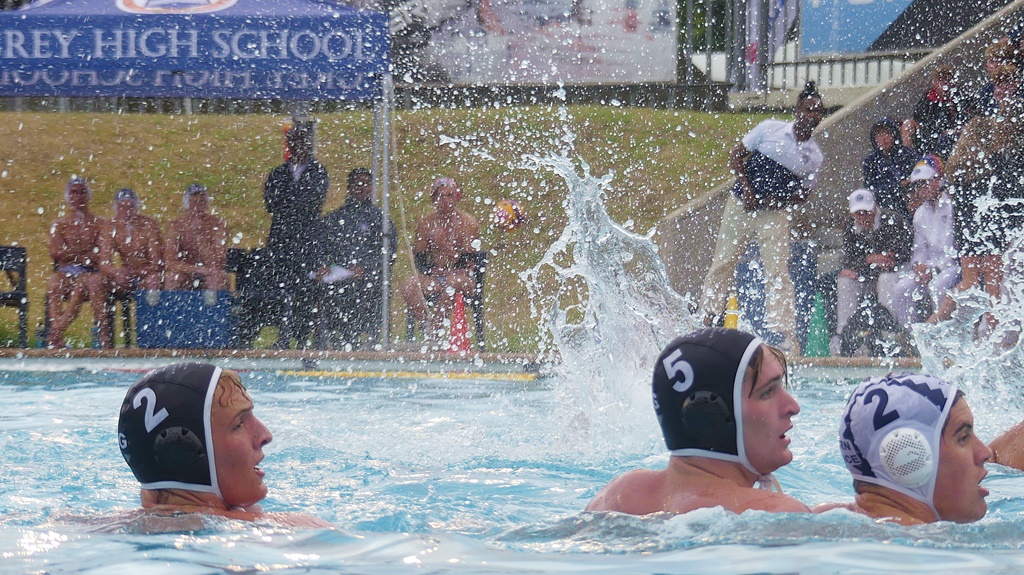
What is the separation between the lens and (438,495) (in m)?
5.45

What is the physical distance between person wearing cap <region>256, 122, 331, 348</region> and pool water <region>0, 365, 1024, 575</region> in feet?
5.01

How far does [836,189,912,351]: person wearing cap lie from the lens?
10.8 meters

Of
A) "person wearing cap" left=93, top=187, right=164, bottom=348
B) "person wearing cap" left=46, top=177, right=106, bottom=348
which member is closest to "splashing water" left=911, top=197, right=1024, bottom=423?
"person wearing cap" left=93, top=187, right=164, bottom=348

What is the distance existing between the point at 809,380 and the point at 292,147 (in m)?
5.88

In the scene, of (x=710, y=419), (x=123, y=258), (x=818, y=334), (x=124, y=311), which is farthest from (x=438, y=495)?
(x=123, y=258)

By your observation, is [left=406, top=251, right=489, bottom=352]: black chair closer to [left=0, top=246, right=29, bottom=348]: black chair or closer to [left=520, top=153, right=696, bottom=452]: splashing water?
[left=520, top=153, right=696, bottom=452]: splashing water

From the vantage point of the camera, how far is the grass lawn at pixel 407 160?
781 inches

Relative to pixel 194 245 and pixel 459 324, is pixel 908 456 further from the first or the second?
pixel 194 245

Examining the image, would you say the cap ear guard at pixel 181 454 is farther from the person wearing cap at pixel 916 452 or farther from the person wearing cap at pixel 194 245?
the person wearing cap at pixel 194 245

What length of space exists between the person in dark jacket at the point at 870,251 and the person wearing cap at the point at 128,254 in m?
6.46

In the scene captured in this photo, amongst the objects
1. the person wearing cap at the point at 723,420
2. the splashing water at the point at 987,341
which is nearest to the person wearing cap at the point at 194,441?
the person wearing cap at the point at 723,420

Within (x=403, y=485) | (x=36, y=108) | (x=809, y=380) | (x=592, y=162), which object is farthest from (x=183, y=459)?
(x=36, y=108)

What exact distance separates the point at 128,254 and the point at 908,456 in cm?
981

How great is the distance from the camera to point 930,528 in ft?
11.8
